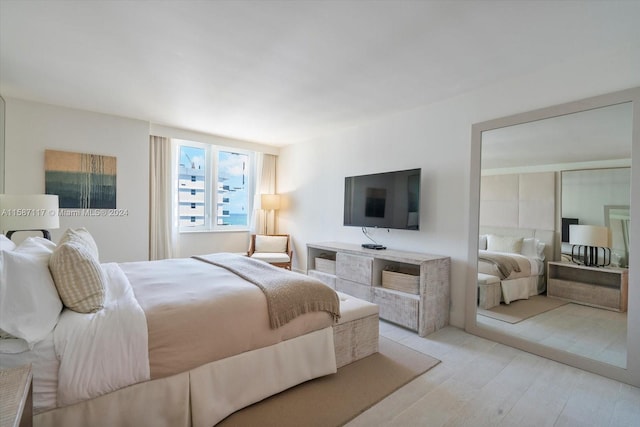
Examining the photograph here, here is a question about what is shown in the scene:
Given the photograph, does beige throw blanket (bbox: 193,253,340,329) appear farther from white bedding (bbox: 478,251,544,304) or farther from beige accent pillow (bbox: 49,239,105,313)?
white bedding (bbox: 478,251,544,304)

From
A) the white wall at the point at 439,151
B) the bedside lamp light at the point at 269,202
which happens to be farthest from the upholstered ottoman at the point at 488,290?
the bedside lamp light at the point at 269,202

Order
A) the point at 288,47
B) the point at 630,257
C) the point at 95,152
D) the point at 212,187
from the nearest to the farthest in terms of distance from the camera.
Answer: the point at 630,257
the point at 288,47
the point at 95,152
the point at 212,187

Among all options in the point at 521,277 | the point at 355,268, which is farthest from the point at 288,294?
the point at 521,277

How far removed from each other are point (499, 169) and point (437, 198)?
2.22 feet

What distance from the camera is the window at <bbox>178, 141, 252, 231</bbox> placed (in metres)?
5.12

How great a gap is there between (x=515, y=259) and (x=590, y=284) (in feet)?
1.90

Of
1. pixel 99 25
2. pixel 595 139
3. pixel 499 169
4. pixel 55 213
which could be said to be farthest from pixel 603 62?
pixel 55 213

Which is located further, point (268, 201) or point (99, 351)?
point (268, 201)

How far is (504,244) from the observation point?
2.91 metres

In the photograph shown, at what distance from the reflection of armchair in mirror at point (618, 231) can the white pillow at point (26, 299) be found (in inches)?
141

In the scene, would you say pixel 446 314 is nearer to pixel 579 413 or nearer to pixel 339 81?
pixel 579 413

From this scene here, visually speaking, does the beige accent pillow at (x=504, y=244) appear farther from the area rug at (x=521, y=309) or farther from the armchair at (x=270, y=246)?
the armchair at (x=270, y=246)

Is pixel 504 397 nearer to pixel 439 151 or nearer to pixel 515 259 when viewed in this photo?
pixel 515 259

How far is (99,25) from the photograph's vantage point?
2068 mm
